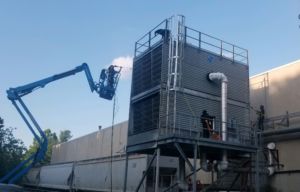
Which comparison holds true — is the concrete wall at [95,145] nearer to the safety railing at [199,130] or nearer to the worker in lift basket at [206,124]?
the safety railing at [199,130]

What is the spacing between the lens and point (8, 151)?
2339 inches

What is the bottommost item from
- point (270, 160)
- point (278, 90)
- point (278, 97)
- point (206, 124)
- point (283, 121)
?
point (270, 160)

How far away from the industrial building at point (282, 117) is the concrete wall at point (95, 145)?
1619 cm

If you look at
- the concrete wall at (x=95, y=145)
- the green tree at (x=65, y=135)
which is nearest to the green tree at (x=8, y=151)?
the concrete wall at (x=95, y=145)

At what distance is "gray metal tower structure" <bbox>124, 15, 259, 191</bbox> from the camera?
59.5 ft

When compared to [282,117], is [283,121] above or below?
below

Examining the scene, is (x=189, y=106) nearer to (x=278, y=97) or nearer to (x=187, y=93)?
(x=187, y=93)

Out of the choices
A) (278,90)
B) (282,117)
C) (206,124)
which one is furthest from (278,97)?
(206,124)

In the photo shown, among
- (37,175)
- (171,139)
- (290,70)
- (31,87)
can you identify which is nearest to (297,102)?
(290,70)

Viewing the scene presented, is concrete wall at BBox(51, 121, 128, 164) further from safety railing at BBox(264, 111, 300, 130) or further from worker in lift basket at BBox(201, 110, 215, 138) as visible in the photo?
worker in lift basket at BBox(201, 110, 215, 138)

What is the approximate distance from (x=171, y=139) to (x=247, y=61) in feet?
28.3

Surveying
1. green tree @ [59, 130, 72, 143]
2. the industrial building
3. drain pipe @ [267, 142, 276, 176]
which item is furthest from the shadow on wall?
green tree @ [59, 130, 72, 143]

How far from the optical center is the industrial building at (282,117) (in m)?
21.2

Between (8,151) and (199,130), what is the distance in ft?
161
